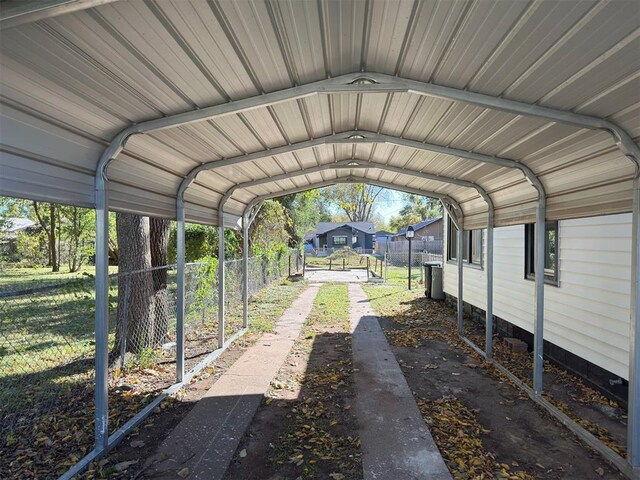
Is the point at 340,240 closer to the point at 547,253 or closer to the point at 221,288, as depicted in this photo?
the point at 221,288

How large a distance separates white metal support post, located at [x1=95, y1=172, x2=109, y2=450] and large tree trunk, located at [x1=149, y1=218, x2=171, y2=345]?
3.03 meters

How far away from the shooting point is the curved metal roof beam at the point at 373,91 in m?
3.13

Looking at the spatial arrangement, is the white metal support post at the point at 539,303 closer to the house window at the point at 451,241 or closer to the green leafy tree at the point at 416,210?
the house window at the point at 451,241

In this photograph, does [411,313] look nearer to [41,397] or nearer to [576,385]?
[576,385]

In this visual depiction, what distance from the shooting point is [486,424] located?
13.1 ft

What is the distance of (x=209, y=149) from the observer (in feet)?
15.4

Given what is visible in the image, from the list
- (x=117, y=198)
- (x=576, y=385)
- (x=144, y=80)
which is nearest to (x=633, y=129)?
(x=576, y=385)

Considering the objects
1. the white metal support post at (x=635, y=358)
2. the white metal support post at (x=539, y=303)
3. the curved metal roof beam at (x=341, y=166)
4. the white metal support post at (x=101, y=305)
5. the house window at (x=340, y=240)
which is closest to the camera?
the white metal support post at (x=635, y=358)

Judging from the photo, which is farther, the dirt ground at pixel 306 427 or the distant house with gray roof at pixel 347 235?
the distant house with gray roof at pixel 347 235

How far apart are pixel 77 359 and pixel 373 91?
19.1 feet

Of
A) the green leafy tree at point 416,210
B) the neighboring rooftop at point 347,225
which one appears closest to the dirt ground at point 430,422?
the neighboring rooftop at point 347,225

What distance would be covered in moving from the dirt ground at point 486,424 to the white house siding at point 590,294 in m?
0.81

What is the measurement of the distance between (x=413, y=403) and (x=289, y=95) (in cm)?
379

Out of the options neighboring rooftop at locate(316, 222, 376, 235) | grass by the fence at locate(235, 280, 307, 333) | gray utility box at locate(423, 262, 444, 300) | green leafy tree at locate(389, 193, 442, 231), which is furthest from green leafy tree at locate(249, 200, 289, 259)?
green leafy tree at locate(389, 193, 442, 231)
